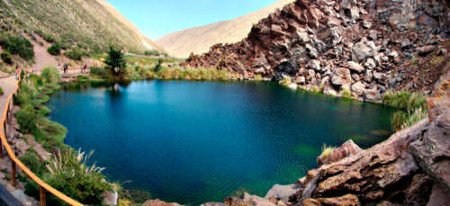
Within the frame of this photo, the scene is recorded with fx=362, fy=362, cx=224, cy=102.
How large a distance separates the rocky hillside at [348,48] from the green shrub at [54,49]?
1162 inches

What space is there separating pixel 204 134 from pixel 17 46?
129 feet

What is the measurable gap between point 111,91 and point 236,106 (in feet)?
59.4

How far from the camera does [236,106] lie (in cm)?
4244

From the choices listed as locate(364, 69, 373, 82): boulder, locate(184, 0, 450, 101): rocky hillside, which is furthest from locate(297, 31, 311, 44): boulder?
locate(364, 69, 373, 82): boulder

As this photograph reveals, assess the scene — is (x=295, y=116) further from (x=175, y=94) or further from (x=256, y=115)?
(x=175, y=94)

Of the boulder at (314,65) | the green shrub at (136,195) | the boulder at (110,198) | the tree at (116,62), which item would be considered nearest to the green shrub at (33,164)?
the boulder at (110,198)

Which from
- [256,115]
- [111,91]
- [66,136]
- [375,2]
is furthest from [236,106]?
[375,2]

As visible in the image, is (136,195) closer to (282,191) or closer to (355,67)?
(282,191)

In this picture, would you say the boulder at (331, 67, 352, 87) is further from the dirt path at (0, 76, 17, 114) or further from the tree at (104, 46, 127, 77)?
the dirt path at (0, 76, 17, 114)

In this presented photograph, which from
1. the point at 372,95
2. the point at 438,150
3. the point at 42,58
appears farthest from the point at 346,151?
the point at 42,58

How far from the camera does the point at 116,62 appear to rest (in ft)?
205

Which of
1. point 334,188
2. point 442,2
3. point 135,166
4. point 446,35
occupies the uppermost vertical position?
point 442,2

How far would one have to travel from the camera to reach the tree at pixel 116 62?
2416 inches

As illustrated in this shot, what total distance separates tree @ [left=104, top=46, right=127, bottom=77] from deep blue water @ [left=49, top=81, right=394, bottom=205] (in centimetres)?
1338
